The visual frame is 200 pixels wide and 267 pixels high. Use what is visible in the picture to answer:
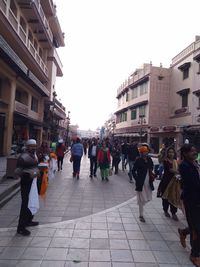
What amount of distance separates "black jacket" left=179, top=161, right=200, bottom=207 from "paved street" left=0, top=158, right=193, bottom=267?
3.12ft

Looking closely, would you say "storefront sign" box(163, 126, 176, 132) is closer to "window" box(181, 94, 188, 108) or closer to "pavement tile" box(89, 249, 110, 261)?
"window" box(181, 94, 188, 108)

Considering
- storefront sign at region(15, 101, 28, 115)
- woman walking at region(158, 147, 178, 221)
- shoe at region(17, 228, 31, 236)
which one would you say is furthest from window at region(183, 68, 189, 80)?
shoe at region(17, 228, 31, 236)

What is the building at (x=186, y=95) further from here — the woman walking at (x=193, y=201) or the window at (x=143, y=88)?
the woman walking at (x=193, y=201)

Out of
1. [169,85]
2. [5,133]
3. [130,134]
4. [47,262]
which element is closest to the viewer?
[47,262]

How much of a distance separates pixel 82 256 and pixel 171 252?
1.47 metres

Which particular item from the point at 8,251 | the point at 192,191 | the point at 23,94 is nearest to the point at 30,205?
the point at 8,251

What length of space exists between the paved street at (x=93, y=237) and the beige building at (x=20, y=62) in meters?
7.20

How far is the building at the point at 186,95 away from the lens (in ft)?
88.0

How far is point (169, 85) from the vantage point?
35.6 m

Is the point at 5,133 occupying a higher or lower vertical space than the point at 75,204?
higher

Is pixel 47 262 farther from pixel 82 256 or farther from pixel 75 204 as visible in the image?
pixel 75 204

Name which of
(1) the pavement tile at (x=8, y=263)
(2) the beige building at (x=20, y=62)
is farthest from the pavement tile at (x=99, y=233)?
(2) the beige building at (x=20, y=62)

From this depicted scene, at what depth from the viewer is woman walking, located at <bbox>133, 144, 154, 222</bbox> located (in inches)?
237

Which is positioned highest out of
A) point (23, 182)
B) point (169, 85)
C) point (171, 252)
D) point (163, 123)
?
point (169, 85)
